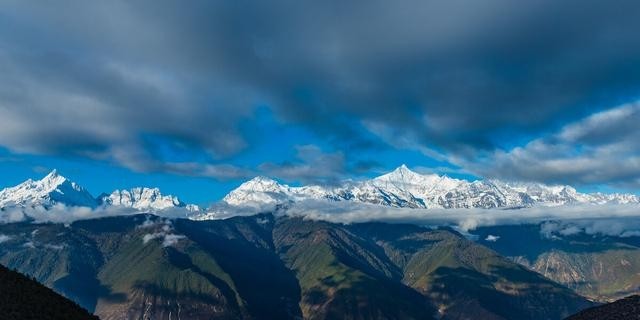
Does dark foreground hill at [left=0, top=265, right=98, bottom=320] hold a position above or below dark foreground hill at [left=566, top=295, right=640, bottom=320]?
above

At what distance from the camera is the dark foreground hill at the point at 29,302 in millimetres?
136750

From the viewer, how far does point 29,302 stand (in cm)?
14612

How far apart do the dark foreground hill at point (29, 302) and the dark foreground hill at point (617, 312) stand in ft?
522

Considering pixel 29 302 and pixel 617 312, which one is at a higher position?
pixel 29 302

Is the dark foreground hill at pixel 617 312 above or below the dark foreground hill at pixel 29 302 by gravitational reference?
below

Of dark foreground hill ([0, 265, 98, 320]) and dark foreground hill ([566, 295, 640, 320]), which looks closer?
dark foreground hill ([0, 265, 98, 320])

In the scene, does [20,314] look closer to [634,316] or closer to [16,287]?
[16,287]

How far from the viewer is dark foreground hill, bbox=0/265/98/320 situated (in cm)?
13675

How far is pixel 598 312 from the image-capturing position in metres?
182

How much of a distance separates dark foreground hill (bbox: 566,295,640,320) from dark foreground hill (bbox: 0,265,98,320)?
522 feet

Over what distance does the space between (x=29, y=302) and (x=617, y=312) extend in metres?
175

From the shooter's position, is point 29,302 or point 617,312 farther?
point 617,312

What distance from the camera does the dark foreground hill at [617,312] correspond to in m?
168

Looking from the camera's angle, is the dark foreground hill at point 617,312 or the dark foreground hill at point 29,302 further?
the dark foreground hill at point 617,312
